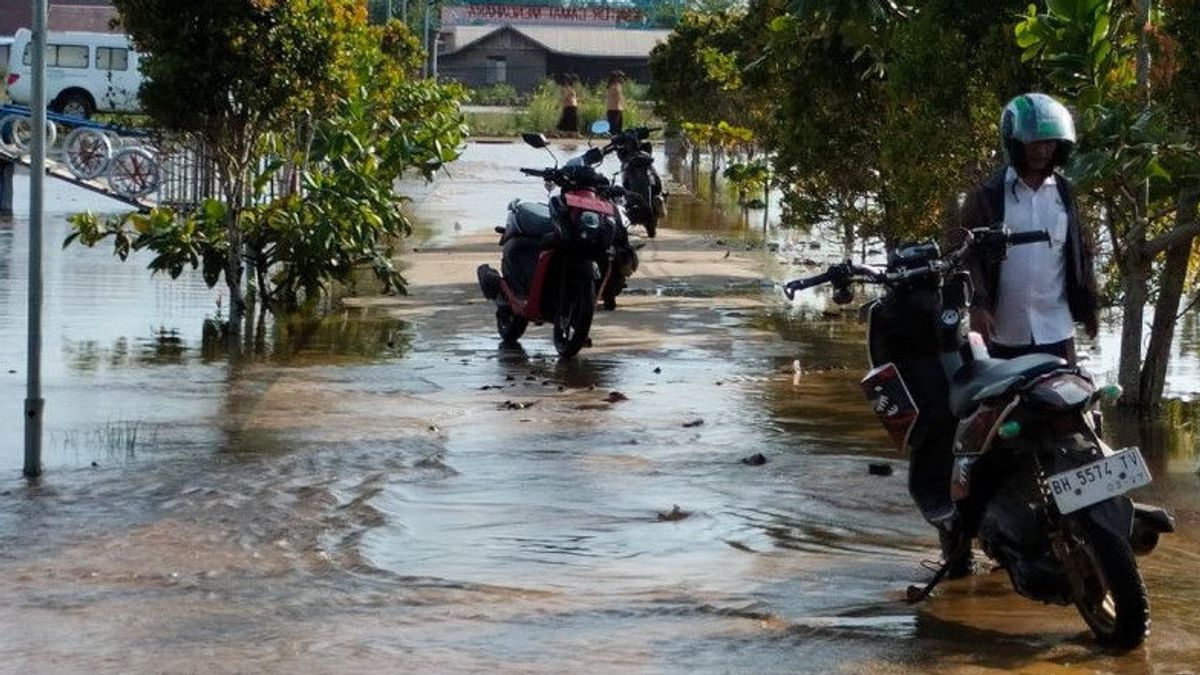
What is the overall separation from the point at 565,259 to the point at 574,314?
570 millimetres

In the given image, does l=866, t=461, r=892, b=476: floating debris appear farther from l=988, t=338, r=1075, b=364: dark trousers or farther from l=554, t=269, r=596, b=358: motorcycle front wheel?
l=554, t=269, r=596, b=358: motorcycle front wheel

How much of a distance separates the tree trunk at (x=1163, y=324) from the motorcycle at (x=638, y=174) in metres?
4.23

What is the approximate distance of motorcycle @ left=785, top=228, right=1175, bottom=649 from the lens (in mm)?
6270

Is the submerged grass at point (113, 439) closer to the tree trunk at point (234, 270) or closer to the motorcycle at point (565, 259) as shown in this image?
the motorcycle at point (565, 259)

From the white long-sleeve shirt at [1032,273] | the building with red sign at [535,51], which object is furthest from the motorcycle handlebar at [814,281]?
the building with red sign at [535,51]

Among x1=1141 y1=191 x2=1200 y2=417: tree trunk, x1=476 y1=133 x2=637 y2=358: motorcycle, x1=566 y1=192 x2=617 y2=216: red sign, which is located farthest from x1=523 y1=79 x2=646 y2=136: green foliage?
x1=1141 y1=191 x2=1200 y2=417: tree trunk

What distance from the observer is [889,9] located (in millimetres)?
12234

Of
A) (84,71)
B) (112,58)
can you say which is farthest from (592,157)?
(112,58)

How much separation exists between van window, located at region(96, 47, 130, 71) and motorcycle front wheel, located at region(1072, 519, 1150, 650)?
42.2m

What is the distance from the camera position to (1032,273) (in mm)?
7648

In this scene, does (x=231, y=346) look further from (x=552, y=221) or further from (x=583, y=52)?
(x=583, y=52)

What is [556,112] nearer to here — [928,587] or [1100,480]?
[928,587]

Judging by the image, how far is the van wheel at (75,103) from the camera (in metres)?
46.0

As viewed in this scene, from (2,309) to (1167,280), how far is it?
7.96 m
